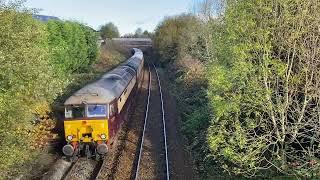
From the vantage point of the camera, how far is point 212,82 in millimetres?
13344

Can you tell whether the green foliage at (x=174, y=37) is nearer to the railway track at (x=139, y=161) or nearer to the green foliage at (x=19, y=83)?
the railway track at (x=139, y=161)

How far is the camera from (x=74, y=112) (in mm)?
18594

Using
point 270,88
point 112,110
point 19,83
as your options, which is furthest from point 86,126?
point 270,88

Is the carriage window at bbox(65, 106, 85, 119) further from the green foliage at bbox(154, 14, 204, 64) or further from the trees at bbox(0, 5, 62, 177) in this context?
the green foliage at bbox(154, 14, 204, 64)

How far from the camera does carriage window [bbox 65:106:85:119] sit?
18.6 m

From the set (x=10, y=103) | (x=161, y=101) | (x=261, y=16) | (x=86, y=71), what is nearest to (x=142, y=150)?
(x=10, y=103)

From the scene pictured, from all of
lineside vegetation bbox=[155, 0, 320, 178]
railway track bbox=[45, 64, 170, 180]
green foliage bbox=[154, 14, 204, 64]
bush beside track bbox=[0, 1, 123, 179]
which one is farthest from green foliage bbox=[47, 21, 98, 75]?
lineside vegetation bbox=[155, 0, 320, 178]

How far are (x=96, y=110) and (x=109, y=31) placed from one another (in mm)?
91488

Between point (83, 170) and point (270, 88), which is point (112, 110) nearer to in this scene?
point (83, 170)

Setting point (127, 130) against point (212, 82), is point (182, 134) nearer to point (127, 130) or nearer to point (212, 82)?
point (127, 130)

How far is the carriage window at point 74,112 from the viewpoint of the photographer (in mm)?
18562

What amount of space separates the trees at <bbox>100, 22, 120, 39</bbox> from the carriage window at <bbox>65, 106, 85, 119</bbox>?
86.8 metres

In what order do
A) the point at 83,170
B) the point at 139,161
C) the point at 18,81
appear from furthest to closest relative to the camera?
the point at 139,161, the point at 83,170, the point at 18,81

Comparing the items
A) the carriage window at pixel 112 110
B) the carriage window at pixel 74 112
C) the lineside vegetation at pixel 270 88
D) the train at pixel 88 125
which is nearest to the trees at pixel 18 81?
the carriage window at pixel 74 112
